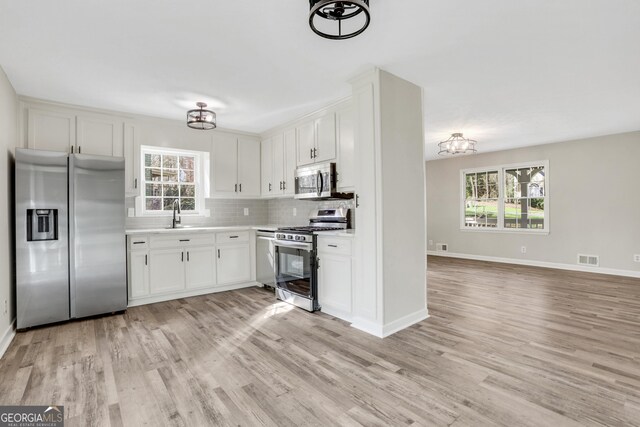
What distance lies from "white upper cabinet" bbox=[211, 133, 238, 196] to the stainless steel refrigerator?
1.36 m

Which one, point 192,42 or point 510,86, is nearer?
point 192,42

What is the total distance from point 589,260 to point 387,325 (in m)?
5.12

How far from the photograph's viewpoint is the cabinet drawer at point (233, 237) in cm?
454

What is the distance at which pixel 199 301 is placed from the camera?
4109 mm

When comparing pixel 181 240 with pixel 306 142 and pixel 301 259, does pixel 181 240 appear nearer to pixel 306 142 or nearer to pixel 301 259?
pixel 301 259

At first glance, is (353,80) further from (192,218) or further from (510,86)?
(192,218)

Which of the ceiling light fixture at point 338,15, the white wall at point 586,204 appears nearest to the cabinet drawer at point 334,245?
the ceiling light fixture at point 338,15

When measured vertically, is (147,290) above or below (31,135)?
below

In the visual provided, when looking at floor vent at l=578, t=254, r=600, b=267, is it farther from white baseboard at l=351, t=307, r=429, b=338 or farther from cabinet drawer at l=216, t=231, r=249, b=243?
cabinet drawer at l=216, t=231, r=249, b=243

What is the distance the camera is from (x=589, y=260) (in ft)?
19.1

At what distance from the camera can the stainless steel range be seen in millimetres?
3604

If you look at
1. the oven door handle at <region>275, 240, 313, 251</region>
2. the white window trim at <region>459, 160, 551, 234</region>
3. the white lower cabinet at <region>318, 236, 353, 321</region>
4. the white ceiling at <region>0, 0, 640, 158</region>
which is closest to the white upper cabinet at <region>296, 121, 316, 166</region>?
the white ceiling at <region>0, 0, 640, 158</region>

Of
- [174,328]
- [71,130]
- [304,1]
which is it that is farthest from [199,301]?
[304,1]

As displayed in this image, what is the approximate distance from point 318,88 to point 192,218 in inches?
110
